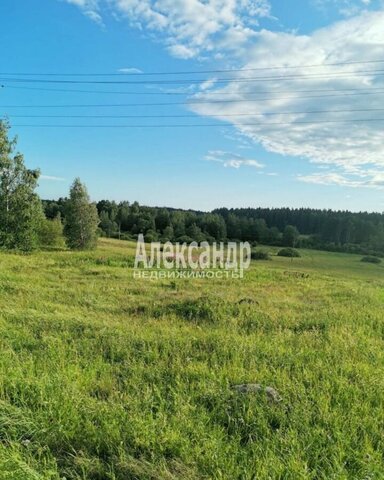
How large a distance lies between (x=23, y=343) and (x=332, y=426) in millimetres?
4982

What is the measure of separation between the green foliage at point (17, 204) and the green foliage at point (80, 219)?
13.7 metres

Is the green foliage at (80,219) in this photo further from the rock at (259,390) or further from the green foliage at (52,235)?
the rock at (259,390)

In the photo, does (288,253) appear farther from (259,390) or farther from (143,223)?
(259,390)

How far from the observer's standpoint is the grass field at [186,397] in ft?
9.78

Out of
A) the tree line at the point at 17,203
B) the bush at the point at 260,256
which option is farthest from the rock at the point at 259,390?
the bush at the point at 260,256

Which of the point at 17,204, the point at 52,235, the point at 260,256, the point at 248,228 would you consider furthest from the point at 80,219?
the point at 248,228

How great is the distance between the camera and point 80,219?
46.0 meters

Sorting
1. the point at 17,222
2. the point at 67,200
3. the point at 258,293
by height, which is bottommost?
the point at 258,293

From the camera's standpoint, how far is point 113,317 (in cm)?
877

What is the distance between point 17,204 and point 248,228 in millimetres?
63963

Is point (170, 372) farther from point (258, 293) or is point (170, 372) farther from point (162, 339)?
point (258, 293)

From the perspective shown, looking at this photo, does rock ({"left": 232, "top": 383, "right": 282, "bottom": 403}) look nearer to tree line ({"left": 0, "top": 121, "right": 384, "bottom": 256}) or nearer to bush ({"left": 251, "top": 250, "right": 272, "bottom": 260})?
tree line ({"left": 0, "top": 121, "right": 384, "bottom": 256})

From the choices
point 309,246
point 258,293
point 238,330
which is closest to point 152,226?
point 309,246

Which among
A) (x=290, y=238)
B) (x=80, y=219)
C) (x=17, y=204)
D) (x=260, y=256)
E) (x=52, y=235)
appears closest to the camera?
(x=17, y=204)
